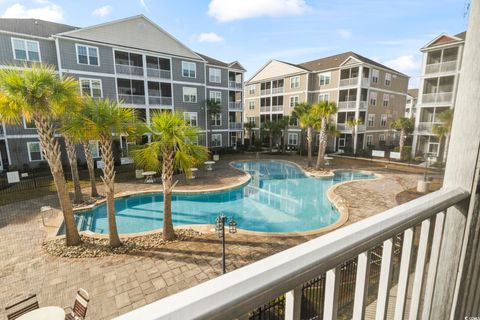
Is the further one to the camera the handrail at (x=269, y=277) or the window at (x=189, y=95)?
the window at (x=189, y=95)

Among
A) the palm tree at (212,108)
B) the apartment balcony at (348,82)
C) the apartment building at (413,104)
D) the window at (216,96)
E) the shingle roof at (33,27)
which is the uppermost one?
the shingle roof at (33,27)

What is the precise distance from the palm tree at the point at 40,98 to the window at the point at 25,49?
476 inches

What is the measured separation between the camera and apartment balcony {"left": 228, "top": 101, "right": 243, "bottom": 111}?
29531 mm

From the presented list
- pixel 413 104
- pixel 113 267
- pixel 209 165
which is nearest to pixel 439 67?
pixel 413 104

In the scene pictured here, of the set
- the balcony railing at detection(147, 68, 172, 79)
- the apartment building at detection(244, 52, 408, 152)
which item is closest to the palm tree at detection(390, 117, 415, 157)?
the apartment building at detection(244, 52, 408, 152)

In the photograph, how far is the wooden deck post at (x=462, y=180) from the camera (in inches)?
57.8

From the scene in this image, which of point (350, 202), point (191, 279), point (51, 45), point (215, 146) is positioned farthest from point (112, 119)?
point (215, 146)

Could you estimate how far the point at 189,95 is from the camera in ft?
83.2

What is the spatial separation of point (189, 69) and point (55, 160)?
19360mm

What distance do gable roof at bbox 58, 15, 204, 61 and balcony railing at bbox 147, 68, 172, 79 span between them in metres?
1.68

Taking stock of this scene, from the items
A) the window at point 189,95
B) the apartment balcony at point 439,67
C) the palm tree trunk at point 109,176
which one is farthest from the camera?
the window at point 189,95

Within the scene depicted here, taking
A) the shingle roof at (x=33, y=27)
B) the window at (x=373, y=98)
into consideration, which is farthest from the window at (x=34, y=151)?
the window at (x=373, y=98)

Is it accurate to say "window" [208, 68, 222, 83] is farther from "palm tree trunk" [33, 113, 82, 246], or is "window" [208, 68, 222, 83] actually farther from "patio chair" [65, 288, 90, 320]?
"patio chair" [65, 288, 90, 320]

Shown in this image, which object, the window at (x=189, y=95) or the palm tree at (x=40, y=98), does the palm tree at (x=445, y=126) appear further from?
the window at (x=189, y=95)
